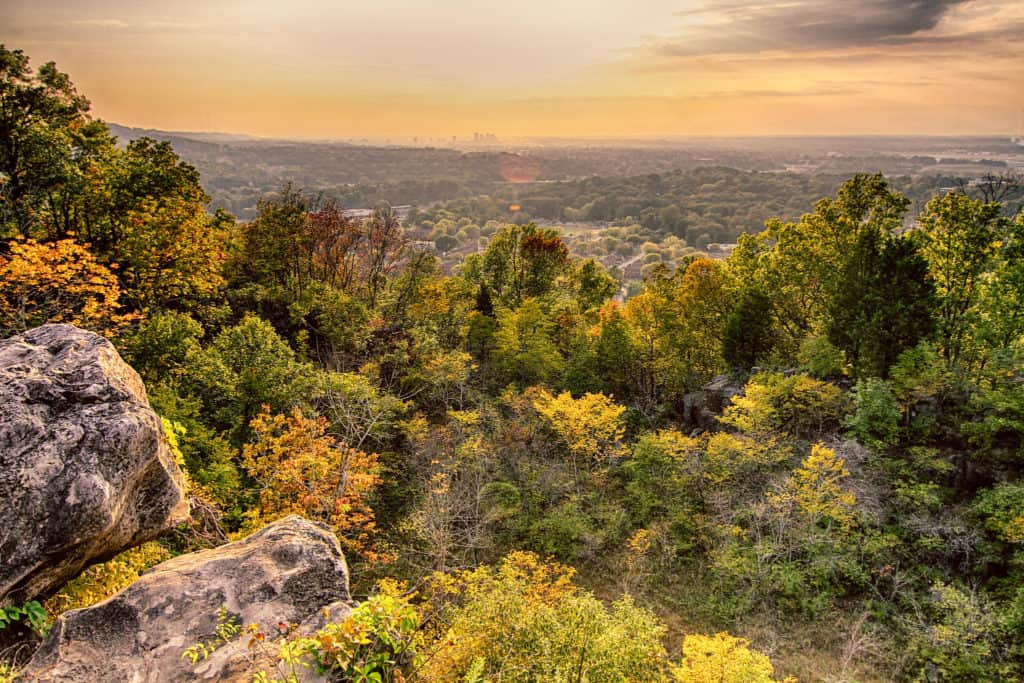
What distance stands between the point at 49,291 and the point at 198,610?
46.1ft

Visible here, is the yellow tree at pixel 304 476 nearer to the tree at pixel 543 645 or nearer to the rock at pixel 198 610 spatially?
the tree at pixel 543 645

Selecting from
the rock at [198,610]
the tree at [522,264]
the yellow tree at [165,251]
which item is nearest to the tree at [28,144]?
the yellow tree at [165,251]

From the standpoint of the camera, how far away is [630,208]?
194 metres

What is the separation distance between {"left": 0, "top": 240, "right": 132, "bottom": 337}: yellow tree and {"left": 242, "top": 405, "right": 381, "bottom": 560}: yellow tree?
5822 millimetres

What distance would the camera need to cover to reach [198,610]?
764 cm

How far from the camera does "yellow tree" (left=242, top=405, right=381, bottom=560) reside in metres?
17.3

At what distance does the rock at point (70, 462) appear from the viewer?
7430mm

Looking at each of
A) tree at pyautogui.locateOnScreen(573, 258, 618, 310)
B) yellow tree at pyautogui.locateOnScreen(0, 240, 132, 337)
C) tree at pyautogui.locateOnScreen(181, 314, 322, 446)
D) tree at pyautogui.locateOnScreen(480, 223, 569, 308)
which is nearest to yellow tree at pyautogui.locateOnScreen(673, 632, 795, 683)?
tree at pyautogui.locateOnScreen(181, 314, 322, 446)

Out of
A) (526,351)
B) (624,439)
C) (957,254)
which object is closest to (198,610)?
(624,439)

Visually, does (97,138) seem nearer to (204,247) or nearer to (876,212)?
(204,247)

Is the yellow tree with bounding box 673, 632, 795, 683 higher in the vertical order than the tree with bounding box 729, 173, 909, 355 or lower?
lower

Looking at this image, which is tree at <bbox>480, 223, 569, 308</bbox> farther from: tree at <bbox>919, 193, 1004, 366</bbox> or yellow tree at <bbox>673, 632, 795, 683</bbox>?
yellow tree at <bbox>673, 632, 795, 683</bbox>

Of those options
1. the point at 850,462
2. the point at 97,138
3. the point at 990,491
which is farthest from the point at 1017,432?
the point at 97,138

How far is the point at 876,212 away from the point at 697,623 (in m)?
23.1
